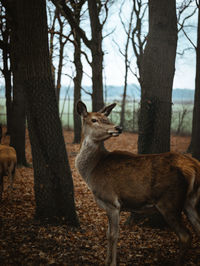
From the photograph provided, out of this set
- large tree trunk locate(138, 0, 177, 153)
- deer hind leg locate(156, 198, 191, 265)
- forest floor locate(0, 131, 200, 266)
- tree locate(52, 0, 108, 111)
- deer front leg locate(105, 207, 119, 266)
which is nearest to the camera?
deer hind leg locate(156, 198, 191, 265)

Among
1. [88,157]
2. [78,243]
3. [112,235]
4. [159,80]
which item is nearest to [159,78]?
[159,80]

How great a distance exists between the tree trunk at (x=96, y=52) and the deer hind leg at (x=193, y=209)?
22.4ft

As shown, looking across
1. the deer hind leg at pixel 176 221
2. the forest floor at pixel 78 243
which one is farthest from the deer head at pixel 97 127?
the forest floor at pixel 78 243

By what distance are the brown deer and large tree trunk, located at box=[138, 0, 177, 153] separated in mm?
1451

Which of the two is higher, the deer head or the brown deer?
the deer head

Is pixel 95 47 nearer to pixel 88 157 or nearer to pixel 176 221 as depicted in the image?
pixel 88 157

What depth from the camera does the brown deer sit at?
11.8ft

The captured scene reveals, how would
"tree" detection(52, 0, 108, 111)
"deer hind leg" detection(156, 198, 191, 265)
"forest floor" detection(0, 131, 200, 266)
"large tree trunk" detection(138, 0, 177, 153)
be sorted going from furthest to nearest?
"tree" detection(52, 0, 108, 111)
"large tree trunk" detection(138, 0, 177, 153)
"forest floor" detection(0, 131, 200, 266)
"deer hind leg" detection(156, 198, 191, 265)

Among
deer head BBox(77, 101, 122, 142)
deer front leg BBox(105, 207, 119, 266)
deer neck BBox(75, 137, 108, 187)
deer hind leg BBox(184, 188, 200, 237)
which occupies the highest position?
deer head BBox(77, 101, 122, 142)

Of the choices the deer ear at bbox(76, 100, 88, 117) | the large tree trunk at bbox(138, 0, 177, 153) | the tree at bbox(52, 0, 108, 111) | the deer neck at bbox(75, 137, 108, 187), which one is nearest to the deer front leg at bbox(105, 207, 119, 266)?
the deer neck at bbox(75, 137, 108, 187)

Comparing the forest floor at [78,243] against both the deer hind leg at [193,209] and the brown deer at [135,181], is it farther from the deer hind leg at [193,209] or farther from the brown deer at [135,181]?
the deer hind leg at [193,209]

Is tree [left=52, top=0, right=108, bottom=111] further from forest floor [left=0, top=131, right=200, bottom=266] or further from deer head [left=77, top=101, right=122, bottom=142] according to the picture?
forest floor [left=0, top=131, right=200, bottom=266]

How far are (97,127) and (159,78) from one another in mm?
2165

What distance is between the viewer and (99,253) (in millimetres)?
4348
